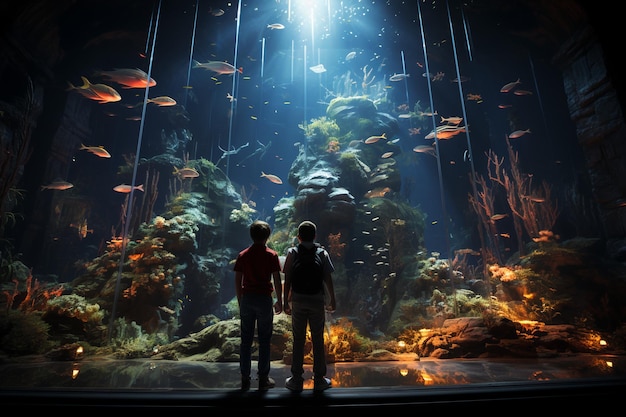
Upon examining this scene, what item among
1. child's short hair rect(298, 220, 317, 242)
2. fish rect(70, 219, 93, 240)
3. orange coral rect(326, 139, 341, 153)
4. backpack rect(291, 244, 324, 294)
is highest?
orange coral rect(326, 139, 341, 153)

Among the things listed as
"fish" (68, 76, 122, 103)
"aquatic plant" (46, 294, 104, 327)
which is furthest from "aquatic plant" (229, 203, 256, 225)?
"fish" (68, 76, 122, 103)

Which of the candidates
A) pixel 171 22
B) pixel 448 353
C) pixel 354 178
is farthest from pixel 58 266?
pixel 448 353

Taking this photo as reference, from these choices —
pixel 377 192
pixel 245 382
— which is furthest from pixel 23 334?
pixel 377 192

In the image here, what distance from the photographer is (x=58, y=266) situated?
13016mm

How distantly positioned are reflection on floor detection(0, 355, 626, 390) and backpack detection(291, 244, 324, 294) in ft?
4.55

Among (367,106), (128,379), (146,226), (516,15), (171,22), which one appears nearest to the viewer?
(128,379)

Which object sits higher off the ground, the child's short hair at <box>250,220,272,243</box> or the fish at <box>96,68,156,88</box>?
the fish at <box>96,68,156,88</box>

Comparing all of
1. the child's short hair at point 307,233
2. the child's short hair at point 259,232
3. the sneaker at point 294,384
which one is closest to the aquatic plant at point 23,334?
the child's short hair at point 259,232

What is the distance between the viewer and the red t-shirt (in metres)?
2.48

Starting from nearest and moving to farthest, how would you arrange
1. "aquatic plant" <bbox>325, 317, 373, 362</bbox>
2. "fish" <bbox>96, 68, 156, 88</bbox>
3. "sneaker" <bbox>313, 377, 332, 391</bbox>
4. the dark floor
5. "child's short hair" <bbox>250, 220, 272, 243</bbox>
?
the dark floor, "sneaker" <bbox>313, 377, 332, 391</bbox>, "child's short hair" <bbox>250, 220, 272, 243</bbox>, "aquatic plant" <bbox>325, 317, 373, 362</bbox>, "fish" <bbox>96, 68, 156, 88</bbox>

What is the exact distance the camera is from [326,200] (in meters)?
10.7

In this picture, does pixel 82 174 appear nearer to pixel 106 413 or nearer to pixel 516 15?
pixel 106 413

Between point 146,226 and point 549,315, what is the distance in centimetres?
1286

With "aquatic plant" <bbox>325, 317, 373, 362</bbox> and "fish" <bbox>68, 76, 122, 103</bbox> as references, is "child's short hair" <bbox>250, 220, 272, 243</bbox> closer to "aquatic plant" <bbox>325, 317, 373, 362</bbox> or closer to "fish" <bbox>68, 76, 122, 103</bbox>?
"aquatic plant" <bbox>325, 317, 373, 362</bbox>
